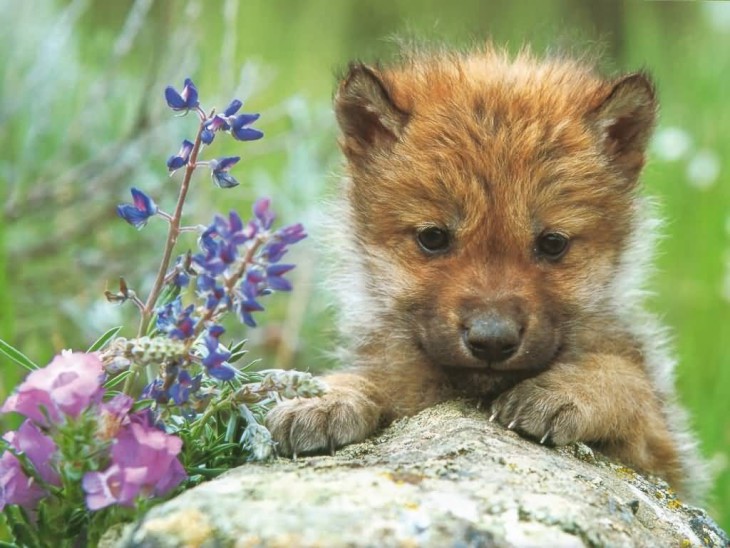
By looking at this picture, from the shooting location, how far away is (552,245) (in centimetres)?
324

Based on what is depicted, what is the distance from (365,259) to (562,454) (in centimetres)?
109

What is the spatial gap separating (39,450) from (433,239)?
4.60ft

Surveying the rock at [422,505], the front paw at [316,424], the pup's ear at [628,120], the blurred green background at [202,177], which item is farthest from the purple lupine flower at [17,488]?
the pup's ear at [628,120]

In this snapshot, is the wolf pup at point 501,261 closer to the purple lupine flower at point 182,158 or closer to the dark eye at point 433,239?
the dark eye at point 433,239

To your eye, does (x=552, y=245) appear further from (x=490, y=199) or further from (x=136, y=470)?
(x=136, y=470)

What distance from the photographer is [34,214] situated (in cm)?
553

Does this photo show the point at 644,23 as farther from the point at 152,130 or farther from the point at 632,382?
the point at 632,382

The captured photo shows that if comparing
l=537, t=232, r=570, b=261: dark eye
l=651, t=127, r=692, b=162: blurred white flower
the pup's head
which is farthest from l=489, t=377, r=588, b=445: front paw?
l=651, t=127, r=692, b=162: blurred white flower

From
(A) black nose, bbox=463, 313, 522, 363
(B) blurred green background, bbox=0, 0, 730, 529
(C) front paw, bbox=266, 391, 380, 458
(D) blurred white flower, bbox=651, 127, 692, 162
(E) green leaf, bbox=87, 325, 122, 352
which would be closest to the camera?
(E) green leaf, bbox=87, 325, 122, 352

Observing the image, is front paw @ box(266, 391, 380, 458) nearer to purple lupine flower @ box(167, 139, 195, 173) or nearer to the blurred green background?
purple lupine flower @ box(167, 139, 195, 173)

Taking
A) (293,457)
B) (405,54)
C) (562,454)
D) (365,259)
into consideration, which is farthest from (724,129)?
(293,457)

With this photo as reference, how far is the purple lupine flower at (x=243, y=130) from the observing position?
7.99ft

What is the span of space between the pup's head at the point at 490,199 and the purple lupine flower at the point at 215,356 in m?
0.83

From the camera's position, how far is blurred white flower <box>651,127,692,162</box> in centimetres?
642
